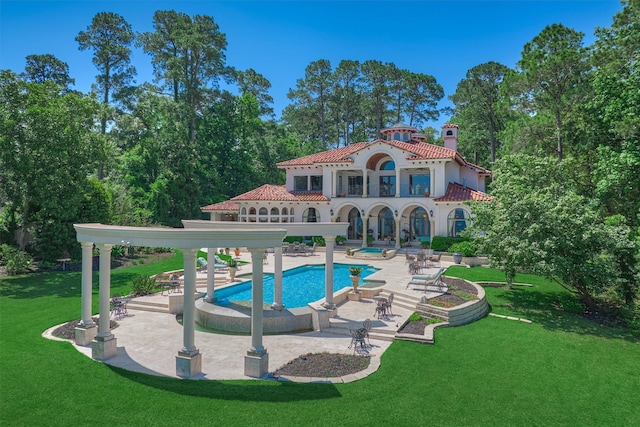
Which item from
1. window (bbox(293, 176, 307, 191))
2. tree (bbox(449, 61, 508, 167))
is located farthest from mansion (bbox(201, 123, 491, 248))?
tree (bbox(449, 61, 508, 167))

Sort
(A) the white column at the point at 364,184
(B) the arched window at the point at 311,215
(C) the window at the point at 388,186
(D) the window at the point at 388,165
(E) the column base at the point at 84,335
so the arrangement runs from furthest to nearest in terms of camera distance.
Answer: (B) the arched window at the point at 311,215
(D) the window at the point at 388,165
(C) the window at the point at 388,186
(A) the white column at the point at 364,184
(E) the column base at the point at 84,335

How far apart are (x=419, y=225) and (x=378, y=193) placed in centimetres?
488

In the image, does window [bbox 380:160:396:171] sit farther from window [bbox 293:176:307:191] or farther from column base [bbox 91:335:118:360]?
column base [bbox 91:335:118:360]

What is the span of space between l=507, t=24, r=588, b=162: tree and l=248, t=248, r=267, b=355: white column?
2510cm

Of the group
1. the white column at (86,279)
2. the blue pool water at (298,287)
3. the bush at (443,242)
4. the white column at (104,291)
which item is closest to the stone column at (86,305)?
the white column at (86,279)

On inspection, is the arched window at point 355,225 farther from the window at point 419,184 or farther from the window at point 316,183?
the window at point 419,184

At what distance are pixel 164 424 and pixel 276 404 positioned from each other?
7.59 feet

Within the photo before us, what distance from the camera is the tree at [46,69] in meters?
50.5

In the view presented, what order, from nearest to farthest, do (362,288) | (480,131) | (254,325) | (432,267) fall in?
1. (254,325)
2. (362,288)
3. (432,267)
4. (480,131)

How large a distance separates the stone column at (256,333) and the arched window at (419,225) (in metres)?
28.1

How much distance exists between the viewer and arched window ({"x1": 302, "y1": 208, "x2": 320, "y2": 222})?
38.3 meters

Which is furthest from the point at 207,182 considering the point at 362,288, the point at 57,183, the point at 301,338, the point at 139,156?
the point at 301,338

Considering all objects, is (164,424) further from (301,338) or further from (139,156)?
(139,156)

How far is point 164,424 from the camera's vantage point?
7965mm
